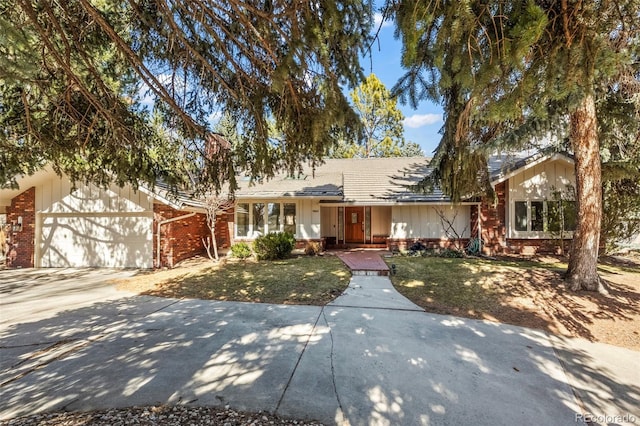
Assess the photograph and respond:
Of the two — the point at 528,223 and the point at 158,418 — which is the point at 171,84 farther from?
the point at 528,223

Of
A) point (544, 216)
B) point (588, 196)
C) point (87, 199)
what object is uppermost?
point (87, 199)

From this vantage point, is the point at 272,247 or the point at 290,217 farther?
the point at 290,217

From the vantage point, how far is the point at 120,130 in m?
4.86

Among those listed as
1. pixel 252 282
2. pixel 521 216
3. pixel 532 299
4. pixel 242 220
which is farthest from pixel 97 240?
pixel 521 216

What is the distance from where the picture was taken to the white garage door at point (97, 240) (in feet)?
37.0

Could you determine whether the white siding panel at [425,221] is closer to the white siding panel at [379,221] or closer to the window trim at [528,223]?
the window trim at [528,223]

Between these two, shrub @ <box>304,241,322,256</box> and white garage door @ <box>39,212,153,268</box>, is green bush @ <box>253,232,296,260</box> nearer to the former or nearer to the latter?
shrub @ <box>304,241,322,256</box>

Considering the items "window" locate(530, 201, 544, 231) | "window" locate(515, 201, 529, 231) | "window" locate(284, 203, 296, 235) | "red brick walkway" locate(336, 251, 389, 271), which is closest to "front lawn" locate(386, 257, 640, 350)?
"red brick walkway" locate(336, 251, 389, 271)

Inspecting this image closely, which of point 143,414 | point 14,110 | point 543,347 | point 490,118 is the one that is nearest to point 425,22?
point 490,118

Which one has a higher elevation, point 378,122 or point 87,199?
point 378,122

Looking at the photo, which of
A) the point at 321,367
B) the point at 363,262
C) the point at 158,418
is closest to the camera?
the point at 158,418
